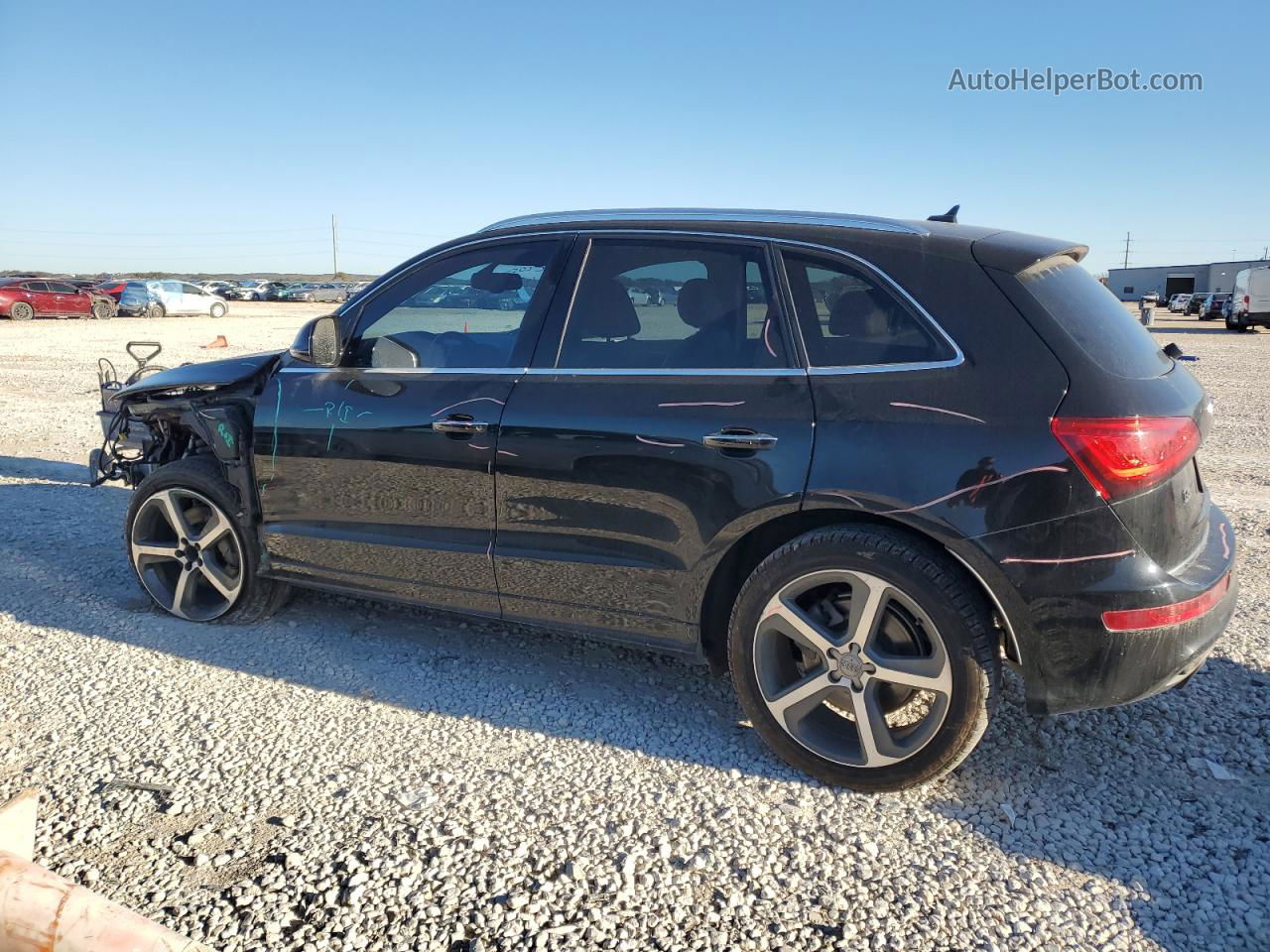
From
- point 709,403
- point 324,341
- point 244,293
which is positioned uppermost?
point 244,293

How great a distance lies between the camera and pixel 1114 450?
2.65 metres

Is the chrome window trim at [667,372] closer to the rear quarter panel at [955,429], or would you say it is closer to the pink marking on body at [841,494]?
the rear quarter panel at [955,429]

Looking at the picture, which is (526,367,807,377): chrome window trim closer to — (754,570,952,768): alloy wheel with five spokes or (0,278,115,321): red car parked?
(754,570,952,768): alloy wheel with five spokes

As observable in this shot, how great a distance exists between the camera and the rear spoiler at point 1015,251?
2.95m

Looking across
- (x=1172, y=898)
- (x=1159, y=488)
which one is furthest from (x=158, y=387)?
(x=1172, y=898)

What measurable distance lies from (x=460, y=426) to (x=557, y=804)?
1.45m

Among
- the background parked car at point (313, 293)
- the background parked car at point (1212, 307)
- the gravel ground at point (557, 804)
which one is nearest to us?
the gravel ground at point (557, 804)

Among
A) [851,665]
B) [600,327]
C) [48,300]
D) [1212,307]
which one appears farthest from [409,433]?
[1212,307]

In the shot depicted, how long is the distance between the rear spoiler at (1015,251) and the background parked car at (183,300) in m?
38.6

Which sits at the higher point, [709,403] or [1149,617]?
[709,403]

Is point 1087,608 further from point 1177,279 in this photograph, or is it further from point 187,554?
point 1177,279

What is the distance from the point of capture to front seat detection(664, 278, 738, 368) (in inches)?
129

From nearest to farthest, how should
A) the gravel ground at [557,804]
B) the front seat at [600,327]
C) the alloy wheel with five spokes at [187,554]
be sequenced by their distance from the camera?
the gravel ground at [557,804], the front seat at [600,327], the alloy wheel with five spokes at [187,554]

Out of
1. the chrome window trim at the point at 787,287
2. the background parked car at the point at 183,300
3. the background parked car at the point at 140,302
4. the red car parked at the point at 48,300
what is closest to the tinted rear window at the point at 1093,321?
the chrome window trim at the point at 787,287
